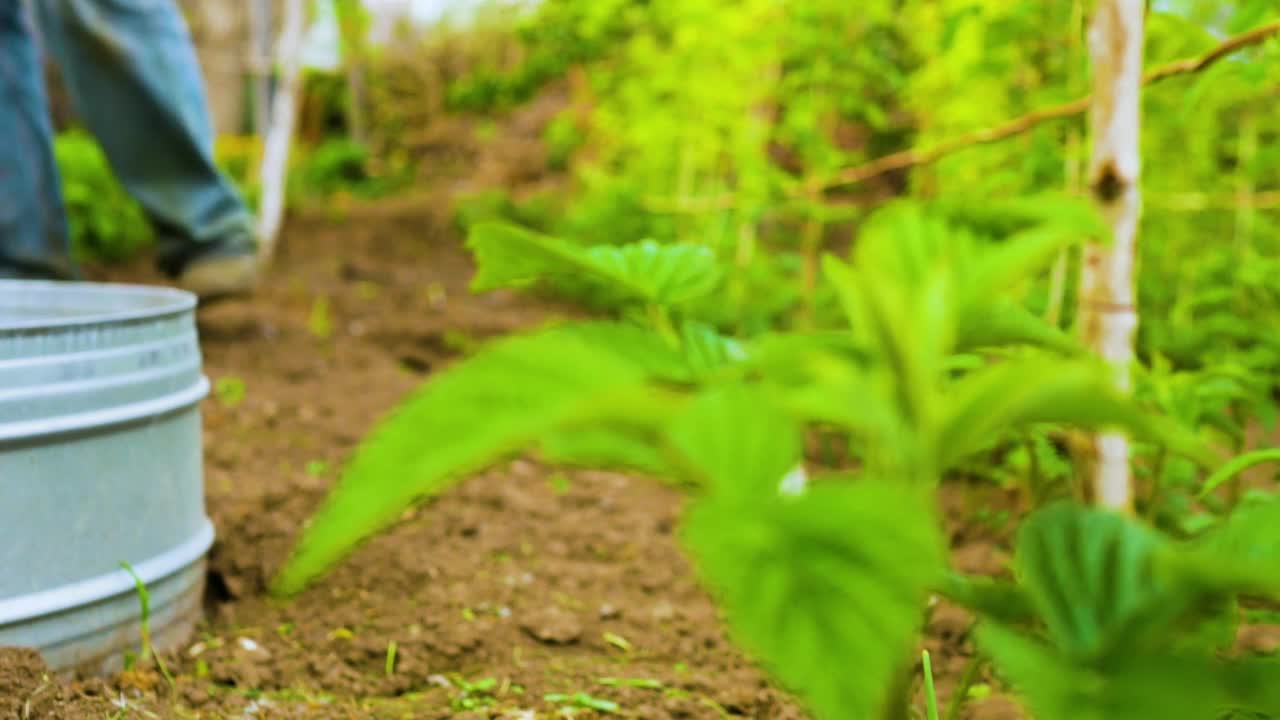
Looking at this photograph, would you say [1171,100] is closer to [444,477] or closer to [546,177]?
[444,477]

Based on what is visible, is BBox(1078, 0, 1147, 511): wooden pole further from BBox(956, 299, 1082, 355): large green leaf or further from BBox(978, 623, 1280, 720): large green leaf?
BBox(978, 623, 1280, 720): large green leaf

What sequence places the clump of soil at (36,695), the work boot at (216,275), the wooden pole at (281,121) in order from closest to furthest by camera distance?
1. the clump of soil at (36,695)
2. the work boot at (216,275)
3. the wooden pole at (281,121)

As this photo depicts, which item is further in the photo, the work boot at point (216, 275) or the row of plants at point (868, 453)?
the work boot at point (216, 275)

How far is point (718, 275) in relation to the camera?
0.85 meters

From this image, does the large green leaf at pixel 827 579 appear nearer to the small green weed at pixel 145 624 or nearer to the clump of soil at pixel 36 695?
the clump of soil at pixel 36 695

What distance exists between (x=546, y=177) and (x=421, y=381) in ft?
19.4

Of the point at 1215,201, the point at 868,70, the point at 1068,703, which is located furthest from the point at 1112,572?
the point at 1215,201

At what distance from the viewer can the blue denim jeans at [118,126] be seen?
2.73m

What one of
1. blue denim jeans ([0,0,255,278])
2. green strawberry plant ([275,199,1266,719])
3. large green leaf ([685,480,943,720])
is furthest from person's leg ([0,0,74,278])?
large green leaf ([685,480,943,720])

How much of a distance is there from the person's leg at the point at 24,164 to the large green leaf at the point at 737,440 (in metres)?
2.58

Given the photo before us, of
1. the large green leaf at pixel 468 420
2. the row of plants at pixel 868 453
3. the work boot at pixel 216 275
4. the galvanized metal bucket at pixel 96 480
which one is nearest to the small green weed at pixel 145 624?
the galvanized metal bucket at pixel 96 480

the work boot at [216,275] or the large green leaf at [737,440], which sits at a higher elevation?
the large green leaf at [737,440]

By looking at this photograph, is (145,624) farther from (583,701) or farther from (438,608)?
(583,701)

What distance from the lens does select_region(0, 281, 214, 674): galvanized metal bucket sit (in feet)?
4.53
